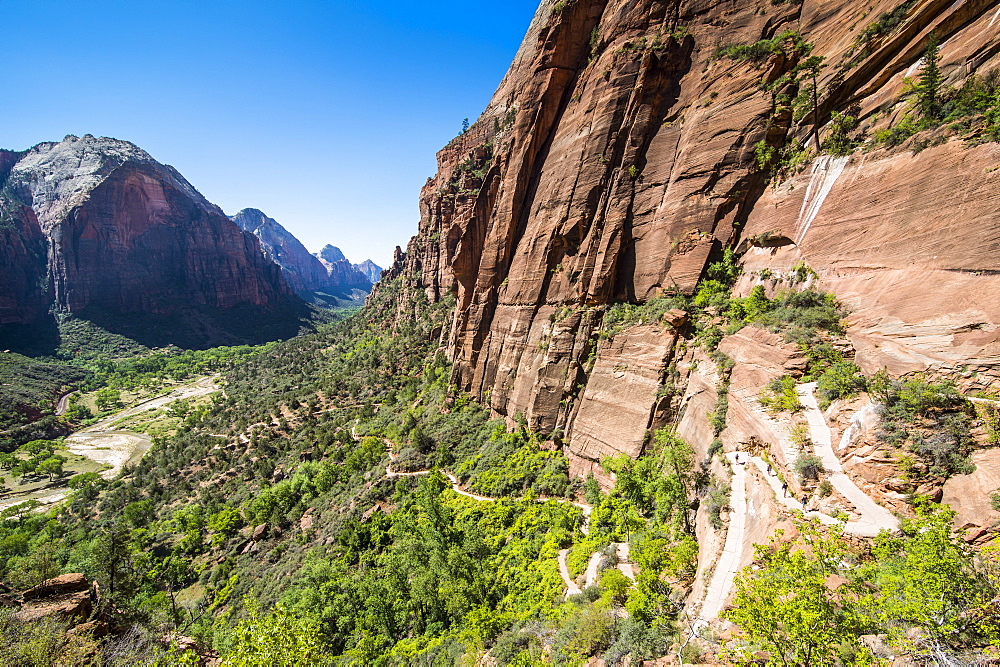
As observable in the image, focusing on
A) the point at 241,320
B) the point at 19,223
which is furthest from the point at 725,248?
the point at 19,223

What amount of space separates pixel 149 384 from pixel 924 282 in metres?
170

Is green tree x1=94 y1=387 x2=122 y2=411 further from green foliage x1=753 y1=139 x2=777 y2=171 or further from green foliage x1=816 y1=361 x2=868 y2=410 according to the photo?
green foliage x1=753 y1=139 x2=777 y2=171

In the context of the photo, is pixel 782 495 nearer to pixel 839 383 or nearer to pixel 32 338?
pixel 839 383

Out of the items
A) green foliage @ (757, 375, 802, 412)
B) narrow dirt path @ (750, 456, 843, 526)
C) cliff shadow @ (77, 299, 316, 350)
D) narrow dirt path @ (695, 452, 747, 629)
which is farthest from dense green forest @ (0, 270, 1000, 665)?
cliff shadow @ (77, 299, 316, 350)

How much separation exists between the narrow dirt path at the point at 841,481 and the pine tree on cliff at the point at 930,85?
13.4 m

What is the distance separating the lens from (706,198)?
2569 cm

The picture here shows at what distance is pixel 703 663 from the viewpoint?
992cm

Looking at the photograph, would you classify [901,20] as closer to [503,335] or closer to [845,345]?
[845,345]

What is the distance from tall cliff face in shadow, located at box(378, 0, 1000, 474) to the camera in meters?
14.1

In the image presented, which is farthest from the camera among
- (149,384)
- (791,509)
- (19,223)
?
(19,223)

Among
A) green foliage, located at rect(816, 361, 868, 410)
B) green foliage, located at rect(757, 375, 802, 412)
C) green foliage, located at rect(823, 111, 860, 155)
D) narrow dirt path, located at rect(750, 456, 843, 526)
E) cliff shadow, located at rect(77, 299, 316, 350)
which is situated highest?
green foliage, located at rect(823, 111, 860, 155)

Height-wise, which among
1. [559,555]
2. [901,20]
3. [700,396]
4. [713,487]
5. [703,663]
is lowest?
[559,555]

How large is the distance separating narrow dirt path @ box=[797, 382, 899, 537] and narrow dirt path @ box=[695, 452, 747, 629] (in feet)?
10.1

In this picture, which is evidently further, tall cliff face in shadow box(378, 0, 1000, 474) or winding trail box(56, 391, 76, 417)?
winding trail box(56, 391, 76, 417)
